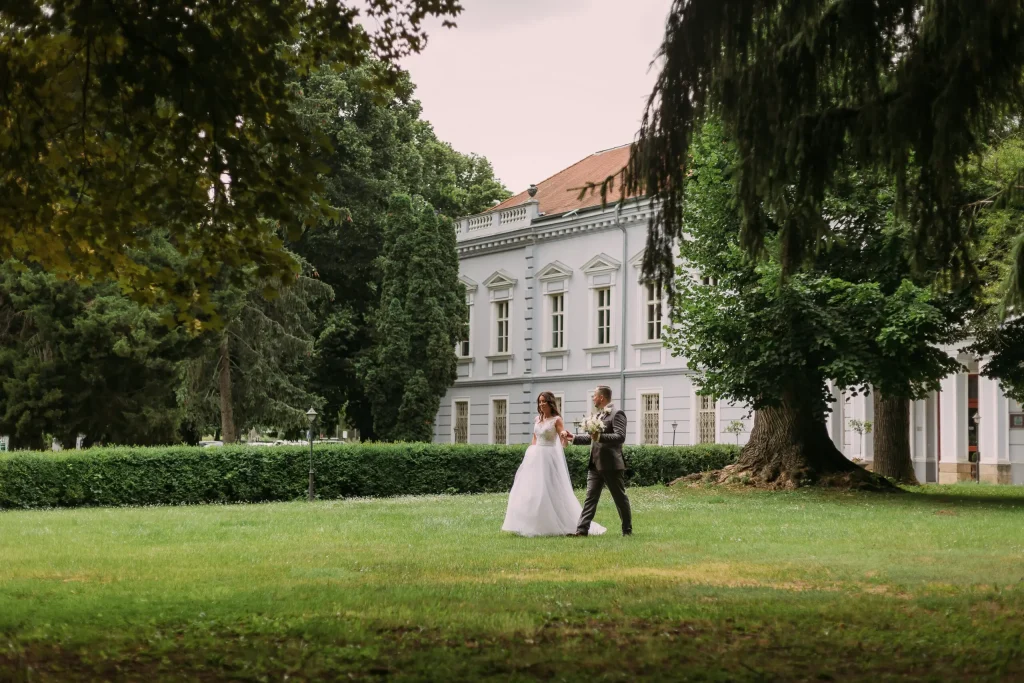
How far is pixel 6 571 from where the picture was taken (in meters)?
11.9

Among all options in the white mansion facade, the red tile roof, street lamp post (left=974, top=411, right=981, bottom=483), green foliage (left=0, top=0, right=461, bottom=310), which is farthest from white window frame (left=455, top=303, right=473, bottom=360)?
green foliage (left=0, top=0, right=461, bottom=310)

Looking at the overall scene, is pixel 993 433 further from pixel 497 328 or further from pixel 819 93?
pixel 819 93

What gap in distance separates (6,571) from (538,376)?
106 ft

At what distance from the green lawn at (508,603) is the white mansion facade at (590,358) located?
2013 cm

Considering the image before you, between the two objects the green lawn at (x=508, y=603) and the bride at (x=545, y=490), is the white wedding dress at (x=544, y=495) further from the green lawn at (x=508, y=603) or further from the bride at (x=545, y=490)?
the green lawn at (x=508, y=603)

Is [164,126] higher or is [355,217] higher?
[355,217]

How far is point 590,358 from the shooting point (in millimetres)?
41594

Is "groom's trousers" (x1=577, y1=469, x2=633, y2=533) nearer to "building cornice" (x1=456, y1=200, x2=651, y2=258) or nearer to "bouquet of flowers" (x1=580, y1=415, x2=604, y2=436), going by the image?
"bouquet of flowers" (x1=580, y1=415, x2=604, y2=436)

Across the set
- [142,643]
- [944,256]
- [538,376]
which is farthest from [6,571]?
[538,376]

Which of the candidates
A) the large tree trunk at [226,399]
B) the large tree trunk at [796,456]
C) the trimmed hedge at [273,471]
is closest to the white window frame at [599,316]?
the trimmed hedge at [273,471]

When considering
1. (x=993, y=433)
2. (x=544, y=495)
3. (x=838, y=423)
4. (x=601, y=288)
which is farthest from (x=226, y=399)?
(x=544, y=495)

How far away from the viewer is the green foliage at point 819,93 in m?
8.12

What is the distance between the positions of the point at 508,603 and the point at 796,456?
18554 mm

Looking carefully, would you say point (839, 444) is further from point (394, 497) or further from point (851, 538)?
point (851, 538)
